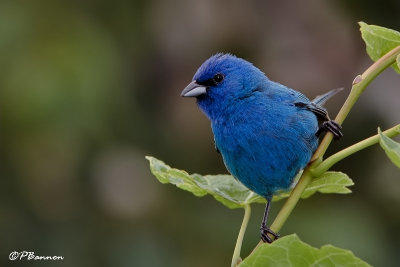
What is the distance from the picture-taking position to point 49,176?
4.37m

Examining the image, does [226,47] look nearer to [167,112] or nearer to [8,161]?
[167,112]

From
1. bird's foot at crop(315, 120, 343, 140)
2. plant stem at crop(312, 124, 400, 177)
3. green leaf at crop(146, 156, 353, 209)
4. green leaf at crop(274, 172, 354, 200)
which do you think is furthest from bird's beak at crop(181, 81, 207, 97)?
plant stem at crop(312, 124, 400, 177)

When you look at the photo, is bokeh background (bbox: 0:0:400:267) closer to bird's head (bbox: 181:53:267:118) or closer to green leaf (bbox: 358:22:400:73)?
bird's head (bbox: 181:53:267:118)

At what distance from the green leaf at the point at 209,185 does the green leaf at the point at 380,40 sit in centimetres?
58

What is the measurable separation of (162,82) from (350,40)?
103cm

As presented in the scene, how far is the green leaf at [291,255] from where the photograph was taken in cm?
151

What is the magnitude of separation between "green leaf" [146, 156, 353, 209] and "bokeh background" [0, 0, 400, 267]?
1231mm

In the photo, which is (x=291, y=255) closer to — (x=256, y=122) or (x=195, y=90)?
(x=256, y=122)

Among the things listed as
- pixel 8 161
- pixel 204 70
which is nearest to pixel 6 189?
pixel 8 161

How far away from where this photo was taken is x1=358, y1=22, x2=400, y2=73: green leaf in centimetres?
188

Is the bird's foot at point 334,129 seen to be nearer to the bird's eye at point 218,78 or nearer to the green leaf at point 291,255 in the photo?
the green leaf at point 291,255

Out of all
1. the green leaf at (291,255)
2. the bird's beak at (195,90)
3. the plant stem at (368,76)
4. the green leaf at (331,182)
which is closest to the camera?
the green leaf at (291,255)

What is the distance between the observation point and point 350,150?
69.7 inches

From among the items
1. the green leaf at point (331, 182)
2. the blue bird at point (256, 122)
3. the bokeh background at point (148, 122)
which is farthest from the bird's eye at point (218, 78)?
the green leaf at point (331, 182)
